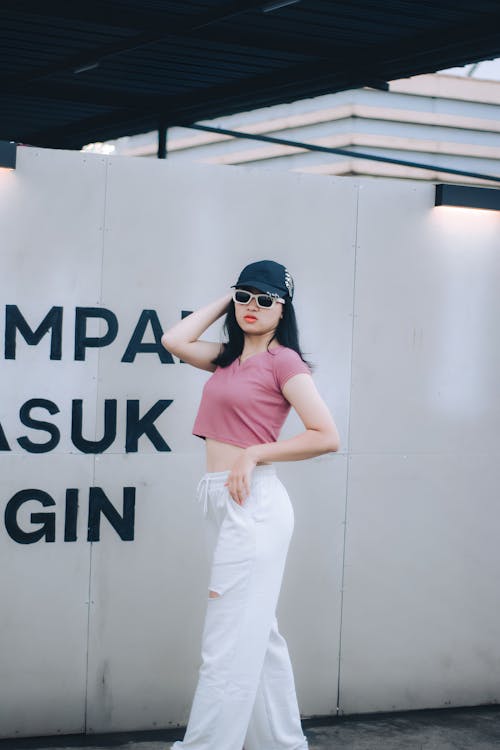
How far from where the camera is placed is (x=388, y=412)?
4.55 m

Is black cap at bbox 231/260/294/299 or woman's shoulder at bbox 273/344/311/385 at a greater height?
black cap at bbox 231/260/294/299

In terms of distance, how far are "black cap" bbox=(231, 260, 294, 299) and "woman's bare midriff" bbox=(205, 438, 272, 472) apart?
516 mm

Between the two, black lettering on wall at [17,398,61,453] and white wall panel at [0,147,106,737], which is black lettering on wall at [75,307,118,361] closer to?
white wall panel at [0,147,106,737]

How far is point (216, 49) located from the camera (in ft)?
20.9

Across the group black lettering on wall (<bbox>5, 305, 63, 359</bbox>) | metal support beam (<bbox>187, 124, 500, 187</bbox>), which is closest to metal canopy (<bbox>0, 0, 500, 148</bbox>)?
metal support beam (<bbox>187, 124, 500, 187</bbox>)

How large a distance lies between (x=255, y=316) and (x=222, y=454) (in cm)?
47

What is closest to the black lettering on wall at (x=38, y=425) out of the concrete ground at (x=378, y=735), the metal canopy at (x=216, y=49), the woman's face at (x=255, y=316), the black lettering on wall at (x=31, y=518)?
the black lettering on wall at (x=31, y=518)

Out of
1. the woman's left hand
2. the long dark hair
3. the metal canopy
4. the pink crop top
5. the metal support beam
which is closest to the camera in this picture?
the woman's left hand

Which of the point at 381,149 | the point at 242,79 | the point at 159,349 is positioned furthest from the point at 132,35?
the point at 381,149

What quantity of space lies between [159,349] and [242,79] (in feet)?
11.5

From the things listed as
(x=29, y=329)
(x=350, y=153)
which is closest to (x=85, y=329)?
(x=29, y=329)

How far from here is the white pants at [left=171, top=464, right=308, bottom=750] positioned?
11.3 feet

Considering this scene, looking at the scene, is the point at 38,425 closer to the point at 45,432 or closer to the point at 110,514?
the point at 45,432

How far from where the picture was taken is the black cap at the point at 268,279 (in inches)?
139
